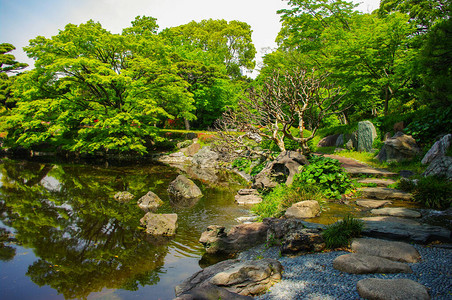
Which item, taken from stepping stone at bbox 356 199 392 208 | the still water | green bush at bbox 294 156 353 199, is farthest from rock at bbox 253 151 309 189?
stepping stone at bbox 356 199 392 208

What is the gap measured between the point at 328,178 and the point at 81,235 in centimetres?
660

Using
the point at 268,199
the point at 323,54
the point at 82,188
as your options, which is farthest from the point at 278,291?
the point at 323,54

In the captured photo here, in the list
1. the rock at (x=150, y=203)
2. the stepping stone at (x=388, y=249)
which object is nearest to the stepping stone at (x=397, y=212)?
the stepping stone at (x=388, y=249)

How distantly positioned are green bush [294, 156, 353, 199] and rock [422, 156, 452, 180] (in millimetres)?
2067

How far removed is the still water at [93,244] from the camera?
4.12m

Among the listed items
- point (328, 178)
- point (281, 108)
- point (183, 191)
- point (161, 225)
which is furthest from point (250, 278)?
point (281, 108)

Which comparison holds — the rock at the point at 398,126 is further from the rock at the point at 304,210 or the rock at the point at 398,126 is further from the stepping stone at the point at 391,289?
the stepping stone at the point at 391,289

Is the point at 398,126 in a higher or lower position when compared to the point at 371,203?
higher

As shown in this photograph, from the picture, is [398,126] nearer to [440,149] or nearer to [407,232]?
[440,149]

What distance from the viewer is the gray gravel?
289 cm

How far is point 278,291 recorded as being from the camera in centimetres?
322

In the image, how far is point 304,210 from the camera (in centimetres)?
604

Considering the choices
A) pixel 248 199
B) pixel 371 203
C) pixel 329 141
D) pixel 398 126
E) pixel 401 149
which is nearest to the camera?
pixel 371 203

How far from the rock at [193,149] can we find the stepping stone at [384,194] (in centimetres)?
1618
